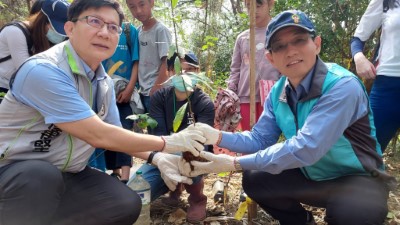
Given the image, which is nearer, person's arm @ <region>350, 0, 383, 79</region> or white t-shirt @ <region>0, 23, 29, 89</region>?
person's arm @ <region>350, 0, 383, 79</region>

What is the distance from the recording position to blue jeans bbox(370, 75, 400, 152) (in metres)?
2.19

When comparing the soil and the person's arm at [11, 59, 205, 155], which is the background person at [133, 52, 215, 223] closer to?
the soil

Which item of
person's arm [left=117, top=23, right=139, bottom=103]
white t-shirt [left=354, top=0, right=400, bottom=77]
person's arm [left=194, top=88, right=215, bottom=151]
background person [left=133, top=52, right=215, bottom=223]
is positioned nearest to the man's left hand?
person's arm [left=117, top=23, right=139, bottom=103]

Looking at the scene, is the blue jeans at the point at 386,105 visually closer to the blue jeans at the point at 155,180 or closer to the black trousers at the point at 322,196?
the black trousers at the point at 322,196

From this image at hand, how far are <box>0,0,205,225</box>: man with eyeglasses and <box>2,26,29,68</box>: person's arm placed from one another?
626 mm

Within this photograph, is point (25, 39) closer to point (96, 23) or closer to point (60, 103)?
point (96, 23)

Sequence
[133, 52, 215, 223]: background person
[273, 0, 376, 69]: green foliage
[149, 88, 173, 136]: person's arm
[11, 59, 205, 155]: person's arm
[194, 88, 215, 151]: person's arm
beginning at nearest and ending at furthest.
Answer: [11, 59, 205, 155]: person's arm → [133, 52, 215, 223]: background person → [194, 88, 215, 151]: person's arm → [149, 88, 173, 136]: person's arm → [273, 0, 376, 69]: green foliage

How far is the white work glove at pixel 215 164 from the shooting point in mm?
1952

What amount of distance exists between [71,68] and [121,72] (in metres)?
1.37

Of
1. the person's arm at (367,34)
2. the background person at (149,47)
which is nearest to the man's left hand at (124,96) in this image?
the background person at (149,47)

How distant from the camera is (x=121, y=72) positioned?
3174 millimetres

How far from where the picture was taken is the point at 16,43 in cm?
236

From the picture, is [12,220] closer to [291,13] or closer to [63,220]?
[63,220]

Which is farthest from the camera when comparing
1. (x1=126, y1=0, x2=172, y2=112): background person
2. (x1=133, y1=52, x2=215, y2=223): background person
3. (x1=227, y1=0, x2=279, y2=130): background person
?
(x1=126, y1=0, x2=172, y2=112): background person
